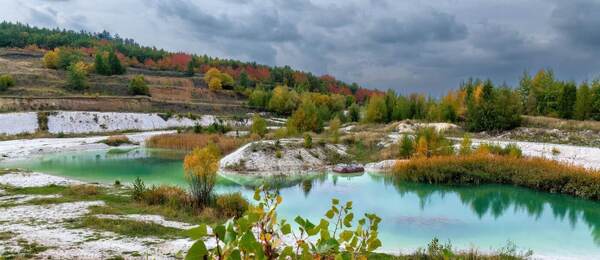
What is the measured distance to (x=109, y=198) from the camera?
16234mm

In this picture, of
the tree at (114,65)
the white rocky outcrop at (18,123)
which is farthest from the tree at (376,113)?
the tree at (114,65)

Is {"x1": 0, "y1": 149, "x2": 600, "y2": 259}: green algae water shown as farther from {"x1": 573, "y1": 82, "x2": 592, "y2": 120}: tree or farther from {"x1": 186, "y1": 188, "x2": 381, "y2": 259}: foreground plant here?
{"x1": 573, "y1": 82, "x2": 592, "y2": 120}: tree

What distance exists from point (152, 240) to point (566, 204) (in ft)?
61.4

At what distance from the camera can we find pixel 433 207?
17891 millimetres

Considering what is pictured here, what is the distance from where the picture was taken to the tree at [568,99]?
52438mm

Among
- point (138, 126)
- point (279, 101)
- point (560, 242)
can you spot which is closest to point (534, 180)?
point (560, 242)

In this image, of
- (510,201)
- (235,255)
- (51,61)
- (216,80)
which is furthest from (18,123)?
(235,255)

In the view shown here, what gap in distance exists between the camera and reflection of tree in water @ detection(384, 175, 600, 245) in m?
17.2

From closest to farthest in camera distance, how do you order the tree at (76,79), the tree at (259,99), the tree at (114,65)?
1. the tree at (76,79)
2. the tree at (259,99)
3. the tree at (114,65)

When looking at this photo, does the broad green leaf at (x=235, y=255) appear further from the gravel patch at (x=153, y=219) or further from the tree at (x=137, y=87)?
the tree at (x=137, y=87)

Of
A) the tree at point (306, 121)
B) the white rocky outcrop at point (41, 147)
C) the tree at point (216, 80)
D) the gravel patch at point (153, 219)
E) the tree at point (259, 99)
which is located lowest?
the white rocky outcrop at point (41, 147)

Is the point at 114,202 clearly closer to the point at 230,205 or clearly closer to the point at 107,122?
the point at 230,205

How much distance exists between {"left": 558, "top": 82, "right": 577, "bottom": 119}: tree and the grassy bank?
3452cm

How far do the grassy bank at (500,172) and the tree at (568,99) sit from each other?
3452 centimetres
